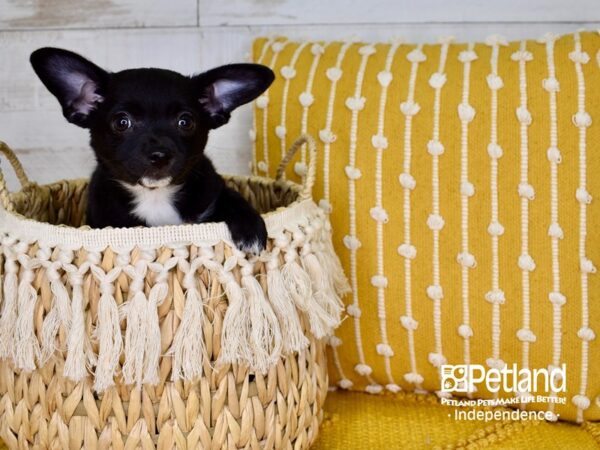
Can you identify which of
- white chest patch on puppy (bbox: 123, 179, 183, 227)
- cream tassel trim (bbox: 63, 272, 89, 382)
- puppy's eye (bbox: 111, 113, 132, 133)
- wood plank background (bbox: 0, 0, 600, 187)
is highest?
wood plank background (bbox: 0, 0, 600, 187)

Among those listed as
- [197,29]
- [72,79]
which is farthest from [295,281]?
[197,29]

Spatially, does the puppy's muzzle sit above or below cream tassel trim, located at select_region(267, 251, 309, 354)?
above

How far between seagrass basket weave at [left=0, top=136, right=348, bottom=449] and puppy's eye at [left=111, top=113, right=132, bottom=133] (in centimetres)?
20

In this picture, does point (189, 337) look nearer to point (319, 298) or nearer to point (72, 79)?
point (319, 298)

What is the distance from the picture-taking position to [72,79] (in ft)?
3.38

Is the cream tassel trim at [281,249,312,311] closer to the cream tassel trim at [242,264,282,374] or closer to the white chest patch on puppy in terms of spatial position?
the cream tassel trim at [242,264,282,374]

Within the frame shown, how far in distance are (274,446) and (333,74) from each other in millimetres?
639

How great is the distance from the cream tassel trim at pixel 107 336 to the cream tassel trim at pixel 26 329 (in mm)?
96

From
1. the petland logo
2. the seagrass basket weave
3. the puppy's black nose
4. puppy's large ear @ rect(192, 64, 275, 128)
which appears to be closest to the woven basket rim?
the seagrass basket weave

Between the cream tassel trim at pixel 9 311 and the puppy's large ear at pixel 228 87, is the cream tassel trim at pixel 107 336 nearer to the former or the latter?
the cream tassel trim at pixel 9 311

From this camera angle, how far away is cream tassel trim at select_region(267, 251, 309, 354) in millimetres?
919

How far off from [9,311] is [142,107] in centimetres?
34

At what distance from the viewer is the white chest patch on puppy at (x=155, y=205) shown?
43.4 inches

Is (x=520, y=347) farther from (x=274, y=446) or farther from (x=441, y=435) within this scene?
(x=274, y=446)
